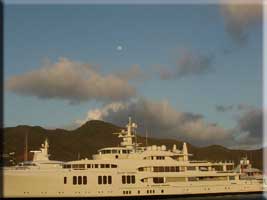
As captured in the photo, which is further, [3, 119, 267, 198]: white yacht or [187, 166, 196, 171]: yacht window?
[187, 166, 196, 171]: yacht window

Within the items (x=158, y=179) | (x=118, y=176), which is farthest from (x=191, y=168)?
(x=118, y=176)

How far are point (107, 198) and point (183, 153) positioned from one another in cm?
182

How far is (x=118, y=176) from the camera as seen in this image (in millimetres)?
8242

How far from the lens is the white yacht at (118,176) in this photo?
815 cm

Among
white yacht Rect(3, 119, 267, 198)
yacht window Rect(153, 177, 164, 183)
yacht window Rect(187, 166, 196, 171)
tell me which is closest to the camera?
white yacht Rect(3, 119, 267, 198)

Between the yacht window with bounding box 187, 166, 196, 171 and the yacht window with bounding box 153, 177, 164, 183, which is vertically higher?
the yacht window with bounding box 187, 166, 196, 171

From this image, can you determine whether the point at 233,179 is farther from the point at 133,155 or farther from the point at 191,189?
the point at 133,155

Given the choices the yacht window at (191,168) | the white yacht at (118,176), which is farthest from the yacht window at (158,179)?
the yacht window at (191,168)

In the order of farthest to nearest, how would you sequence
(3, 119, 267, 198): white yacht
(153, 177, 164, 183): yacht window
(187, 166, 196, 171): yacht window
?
(187, 166, 196, 171): yacht window
(153, 177, 164, 183): yacht window
(3, 119, 267, 198): white yacht

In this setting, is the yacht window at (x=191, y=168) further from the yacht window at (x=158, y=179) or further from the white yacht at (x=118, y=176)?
the yacht window at (x=158, y=179)

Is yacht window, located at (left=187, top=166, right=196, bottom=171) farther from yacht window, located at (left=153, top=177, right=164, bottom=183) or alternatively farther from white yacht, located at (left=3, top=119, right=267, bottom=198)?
yacht window, located at (left=153, top=177, right=164, bottom=183)

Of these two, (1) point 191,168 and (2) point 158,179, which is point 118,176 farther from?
(1) point 191,168

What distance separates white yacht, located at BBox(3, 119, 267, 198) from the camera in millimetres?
8148

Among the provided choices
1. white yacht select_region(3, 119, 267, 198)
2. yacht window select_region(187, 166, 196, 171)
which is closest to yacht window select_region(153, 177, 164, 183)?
white yacht select_region(3, 119, 267, 198)
